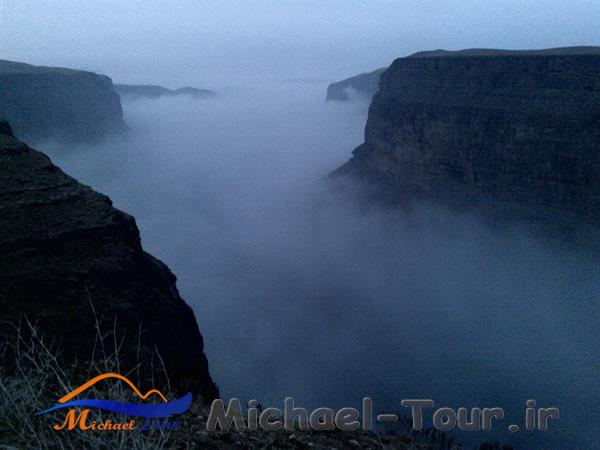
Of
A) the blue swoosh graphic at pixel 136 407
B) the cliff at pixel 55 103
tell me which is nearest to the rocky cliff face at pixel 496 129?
the blue swoosh graphic at pixel 136 407

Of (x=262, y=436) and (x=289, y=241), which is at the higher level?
(x=262, y=436)

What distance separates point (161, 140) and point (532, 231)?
164822mm

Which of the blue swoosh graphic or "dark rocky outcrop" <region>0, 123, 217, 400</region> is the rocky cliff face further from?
the blue swoosh graphic

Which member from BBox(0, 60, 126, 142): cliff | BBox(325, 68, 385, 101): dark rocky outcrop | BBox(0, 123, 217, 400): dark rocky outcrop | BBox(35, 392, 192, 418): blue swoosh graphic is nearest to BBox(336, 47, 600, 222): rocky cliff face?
BBox(0, 123, 217, 400): dark rocky outcrop

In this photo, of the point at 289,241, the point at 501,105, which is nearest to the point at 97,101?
the point at 289,241

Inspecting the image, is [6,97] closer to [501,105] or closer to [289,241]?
[289,241]

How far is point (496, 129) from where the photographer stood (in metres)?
42.6

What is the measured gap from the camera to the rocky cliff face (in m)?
36.1

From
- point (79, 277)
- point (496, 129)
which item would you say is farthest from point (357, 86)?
point (79, 277)

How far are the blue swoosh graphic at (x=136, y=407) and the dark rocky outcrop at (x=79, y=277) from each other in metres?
2.14

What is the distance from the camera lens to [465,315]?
114 ft

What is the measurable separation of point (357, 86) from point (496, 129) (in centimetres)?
12765

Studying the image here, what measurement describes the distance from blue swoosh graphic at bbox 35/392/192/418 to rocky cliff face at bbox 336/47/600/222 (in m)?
39.1

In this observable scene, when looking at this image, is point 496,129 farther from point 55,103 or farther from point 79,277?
point 55,103
